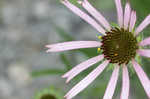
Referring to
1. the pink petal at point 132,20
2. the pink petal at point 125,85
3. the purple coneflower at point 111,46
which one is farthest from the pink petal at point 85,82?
the pink petal at point 132,20

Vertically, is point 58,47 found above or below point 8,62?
above

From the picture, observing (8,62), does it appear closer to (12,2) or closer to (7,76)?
(7,76)

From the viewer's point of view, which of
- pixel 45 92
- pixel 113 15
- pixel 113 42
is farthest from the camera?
pixel 113 15

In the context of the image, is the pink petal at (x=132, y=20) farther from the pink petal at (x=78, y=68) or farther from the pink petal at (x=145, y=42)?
the pink petal at (x=78, y=68)

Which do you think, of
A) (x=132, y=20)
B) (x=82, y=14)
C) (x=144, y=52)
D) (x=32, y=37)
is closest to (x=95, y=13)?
(x=82, y=14)

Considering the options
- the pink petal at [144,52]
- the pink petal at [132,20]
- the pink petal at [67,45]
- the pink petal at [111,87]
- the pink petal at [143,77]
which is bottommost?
the pink petal at [111,87]

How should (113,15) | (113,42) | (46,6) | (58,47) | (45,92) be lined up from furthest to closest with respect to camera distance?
(46,6) < (113,15) < (45,92) < (113,42) < (58,47)

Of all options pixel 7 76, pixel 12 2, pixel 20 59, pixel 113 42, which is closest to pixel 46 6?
pixel 12 2
